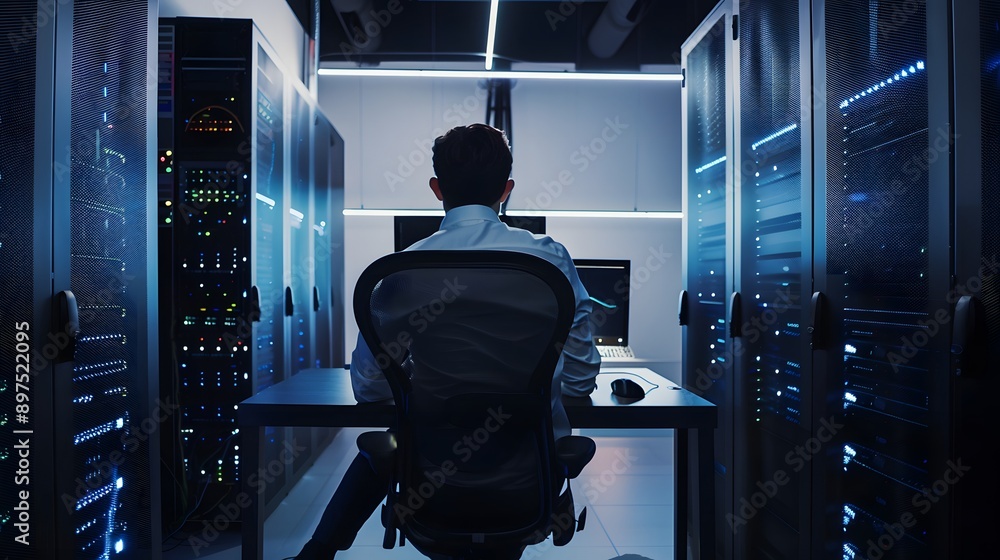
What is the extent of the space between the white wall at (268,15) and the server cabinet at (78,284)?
3.37 feet

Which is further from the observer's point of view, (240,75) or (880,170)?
(240,75)

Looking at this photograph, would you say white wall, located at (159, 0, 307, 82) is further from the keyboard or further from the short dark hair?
the keyboard

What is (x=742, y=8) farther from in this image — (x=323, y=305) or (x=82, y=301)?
(x=323, y=305)

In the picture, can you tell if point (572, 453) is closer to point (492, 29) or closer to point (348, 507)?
point (348, 507)

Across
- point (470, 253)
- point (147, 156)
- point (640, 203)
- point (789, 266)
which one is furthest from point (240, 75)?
point (640, 203)

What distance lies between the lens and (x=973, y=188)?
42.8 inches

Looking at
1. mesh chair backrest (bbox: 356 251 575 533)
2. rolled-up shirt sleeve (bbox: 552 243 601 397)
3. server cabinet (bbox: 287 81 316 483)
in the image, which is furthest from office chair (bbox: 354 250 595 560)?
server cabinet (bbox: 287 81 316 483)

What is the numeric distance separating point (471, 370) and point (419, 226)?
179cm

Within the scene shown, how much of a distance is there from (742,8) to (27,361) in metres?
2.36

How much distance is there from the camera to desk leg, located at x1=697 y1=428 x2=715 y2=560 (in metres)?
1.47

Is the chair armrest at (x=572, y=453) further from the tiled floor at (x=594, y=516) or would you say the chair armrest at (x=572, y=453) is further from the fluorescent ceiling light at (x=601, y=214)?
the fluorescent ceiling light at (x=601, y=214)

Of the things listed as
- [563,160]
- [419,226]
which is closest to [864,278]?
[419,226]

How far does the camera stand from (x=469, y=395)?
113 centimetres

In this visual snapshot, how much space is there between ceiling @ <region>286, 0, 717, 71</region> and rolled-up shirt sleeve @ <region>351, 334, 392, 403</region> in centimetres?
332
